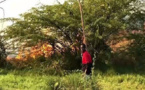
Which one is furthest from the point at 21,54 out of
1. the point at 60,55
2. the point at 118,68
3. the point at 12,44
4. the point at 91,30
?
the point at 118,68

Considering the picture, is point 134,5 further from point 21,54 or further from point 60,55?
point 21,54

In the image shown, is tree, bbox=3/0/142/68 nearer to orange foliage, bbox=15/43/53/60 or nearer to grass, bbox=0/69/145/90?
orange foliage, bbox=15/43/53/60

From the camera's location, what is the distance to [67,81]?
28.6 feet

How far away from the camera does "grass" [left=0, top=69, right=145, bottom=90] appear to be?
8562 millimetres

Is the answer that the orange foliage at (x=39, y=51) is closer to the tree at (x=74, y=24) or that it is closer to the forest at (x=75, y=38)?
the forest at (x=75, y=38)

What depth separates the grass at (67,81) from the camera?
8.56 meters

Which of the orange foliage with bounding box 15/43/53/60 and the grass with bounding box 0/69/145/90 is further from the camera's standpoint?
the orange foliage with bounding box 15/43/53/60

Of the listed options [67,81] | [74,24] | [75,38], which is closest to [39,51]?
[75,38]

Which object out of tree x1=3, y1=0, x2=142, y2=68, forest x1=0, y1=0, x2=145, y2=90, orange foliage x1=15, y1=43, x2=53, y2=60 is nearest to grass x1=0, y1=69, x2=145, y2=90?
forest x1=0, y1=0, x2=145, y2=90

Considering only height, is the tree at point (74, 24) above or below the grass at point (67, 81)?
above

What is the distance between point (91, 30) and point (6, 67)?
4154 millimetres

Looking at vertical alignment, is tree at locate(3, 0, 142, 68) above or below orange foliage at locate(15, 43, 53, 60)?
above

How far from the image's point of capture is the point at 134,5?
45.0ft

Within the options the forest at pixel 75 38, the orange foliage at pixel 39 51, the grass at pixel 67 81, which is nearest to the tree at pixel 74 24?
the forest at pixel 75 38
